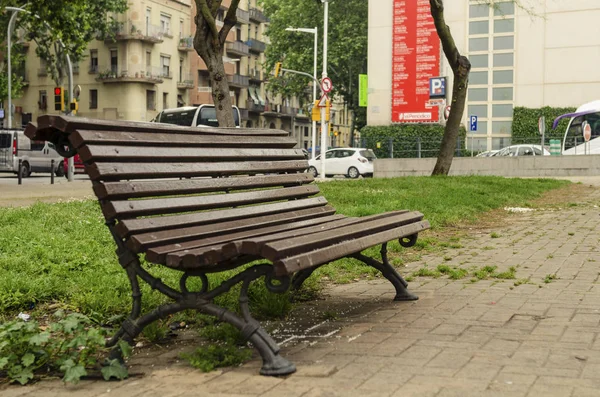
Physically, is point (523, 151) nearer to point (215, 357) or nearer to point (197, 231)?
point (197, 231)

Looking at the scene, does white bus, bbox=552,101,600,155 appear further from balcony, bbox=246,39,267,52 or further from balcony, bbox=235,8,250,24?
balcony, bbox=246,39,267,52

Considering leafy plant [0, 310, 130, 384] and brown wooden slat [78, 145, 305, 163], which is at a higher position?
brown wooden slat [78, 145, 305, 163]

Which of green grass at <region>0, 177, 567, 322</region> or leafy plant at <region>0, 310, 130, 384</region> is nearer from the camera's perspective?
leafy plant at <region>0, 310, 130, 384</region>

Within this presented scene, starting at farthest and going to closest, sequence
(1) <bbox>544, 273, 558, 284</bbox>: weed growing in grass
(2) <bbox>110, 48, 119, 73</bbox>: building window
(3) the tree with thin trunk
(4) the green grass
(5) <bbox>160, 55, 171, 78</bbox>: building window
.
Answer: (5) <bbox>160, 55, 171, 78</bbox>: building window
(2) <bbox>110, 48, 119, 73</bbox>: building window
(3) the tree with thin trunk
(1) <bbox>544, 273, 558, 284</bbox>: weed growing in grass
(4) the green grass

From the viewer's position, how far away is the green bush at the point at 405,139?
3922 cm

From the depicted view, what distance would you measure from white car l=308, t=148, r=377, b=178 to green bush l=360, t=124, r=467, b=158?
1.14m

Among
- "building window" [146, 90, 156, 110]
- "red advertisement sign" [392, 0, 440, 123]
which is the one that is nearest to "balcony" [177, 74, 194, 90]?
"building window" [146, 90, 156, 110]

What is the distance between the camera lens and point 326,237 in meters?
4.26

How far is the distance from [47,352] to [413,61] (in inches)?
1752

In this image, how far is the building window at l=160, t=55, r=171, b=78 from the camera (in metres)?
64.9

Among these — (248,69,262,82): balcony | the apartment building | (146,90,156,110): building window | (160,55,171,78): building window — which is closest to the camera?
the apartment building

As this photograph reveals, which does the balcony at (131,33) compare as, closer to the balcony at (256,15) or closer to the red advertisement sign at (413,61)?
the red advertisement sign at (413,61)

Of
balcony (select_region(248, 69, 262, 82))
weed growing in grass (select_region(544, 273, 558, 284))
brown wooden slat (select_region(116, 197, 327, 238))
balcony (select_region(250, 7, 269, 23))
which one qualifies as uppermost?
balcony (select_region(250, 7, 269, 23))

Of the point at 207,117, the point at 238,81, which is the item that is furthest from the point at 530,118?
the point at 238,81
